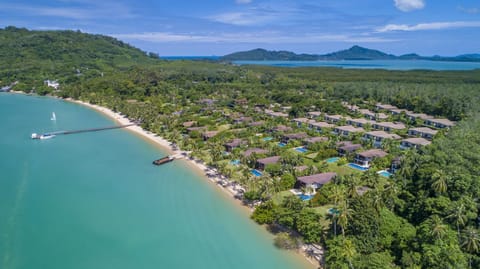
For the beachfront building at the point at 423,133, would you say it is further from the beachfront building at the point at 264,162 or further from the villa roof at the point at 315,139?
the beachfront building at the point at 264,162

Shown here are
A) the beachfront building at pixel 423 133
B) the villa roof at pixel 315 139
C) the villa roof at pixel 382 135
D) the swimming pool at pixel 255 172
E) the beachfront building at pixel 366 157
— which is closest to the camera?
the swimming pool at pixel 255 172

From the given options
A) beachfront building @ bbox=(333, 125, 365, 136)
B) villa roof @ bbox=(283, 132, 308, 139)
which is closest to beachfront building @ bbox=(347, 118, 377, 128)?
beachfront building @ bbox=(333, 125, 365, 136)

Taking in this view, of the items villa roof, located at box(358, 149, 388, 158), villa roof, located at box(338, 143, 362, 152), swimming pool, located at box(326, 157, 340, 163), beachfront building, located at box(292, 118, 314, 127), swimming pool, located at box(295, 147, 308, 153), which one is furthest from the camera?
beachfront building, located at box(292, 118, 314, 127)

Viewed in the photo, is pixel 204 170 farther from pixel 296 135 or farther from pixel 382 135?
pixel 382 135

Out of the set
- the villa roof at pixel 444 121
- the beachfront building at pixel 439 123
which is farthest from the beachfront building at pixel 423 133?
the villa roof at pixel 444 121

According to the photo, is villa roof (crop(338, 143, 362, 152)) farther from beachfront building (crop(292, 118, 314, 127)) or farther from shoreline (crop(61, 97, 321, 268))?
shoreline (crop(61, 97, 321, 268))

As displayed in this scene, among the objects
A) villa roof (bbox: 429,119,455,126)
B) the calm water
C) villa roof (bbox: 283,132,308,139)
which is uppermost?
villa roof (bbox: 429,119,455,126)

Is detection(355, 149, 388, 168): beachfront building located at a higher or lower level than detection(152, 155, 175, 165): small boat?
higher
